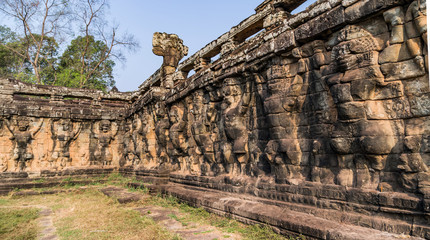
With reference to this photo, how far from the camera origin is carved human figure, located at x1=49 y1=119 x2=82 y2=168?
1355 cm

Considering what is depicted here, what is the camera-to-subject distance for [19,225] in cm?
598

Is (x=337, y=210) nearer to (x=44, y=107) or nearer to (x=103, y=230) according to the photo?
(x=103, y=230)

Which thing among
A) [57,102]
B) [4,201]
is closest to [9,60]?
[57,102]

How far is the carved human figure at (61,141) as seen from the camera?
13.6 m

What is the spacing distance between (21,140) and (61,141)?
161 cm

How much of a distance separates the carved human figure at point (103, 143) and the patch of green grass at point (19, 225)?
7.28 m

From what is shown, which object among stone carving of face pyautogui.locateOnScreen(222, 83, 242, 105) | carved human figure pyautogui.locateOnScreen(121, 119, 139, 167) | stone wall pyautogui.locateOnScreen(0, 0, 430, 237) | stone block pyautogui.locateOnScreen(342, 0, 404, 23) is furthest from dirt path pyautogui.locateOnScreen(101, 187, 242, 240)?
carved human figure pyautogui.locateOnScreen(121, 119, 139, 167)

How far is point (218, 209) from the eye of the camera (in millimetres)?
5652

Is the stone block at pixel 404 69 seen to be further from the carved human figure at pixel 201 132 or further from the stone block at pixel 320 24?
the carved human figure at pixel 201 132

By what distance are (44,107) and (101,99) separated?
354 centimetres

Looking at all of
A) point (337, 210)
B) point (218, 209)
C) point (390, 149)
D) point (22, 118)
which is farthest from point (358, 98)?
point (22, 118)

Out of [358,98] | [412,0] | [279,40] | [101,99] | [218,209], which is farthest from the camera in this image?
[101,99]

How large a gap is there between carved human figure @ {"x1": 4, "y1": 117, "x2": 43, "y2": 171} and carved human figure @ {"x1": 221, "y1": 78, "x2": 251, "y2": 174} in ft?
34.1

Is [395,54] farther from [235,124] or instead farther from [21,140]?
[21,140]
